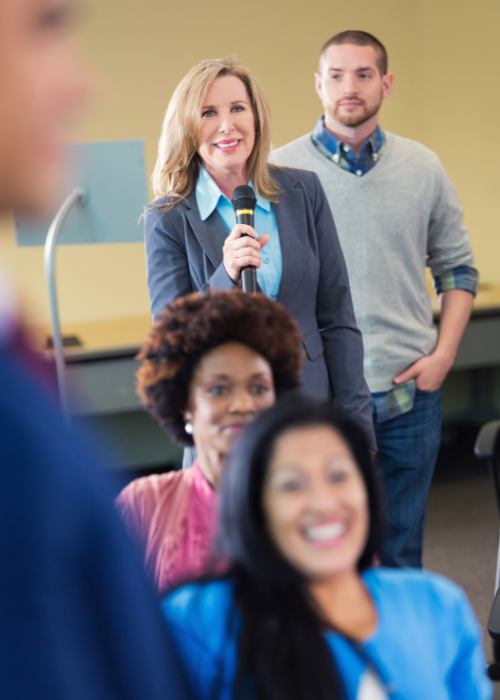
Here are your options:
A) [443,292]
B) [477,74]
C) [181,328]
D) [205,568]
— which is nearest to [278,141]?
[477,74]

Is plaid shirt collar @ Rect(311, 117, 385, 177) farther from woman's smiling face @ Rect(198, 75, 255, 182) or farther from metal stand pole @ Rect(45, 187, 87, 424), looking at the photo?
metal stand pole @ Rect(45, 187, 87, 424)

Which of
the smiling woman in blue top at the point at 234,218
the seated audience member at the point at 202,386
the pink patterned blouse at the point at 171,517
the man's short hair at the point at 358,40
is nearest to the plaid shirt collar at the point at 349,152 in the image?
the man's short hair at the point at 358,40

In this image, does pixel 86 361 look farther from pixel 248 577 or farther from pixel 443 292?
pixel 248 577

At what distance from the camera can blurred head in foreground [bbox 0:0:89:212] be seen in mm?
339

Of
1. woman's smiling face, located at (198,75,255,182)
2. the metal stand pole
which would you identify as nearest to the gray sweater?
woman's smiling face, located at (198,75,255,182)

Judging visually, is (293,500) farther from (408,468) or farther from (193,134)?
(408,468)

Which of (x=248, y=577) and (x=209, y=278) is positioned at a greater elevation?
(x=209, y=278)

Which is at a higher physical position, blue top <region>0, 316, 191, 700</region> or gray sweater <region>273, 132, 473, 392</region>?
gray sweater <region>273, 132, 473, 392</region>

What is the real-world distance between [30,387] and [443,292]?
212 centimetres

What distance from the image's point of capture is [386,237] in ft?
6.81

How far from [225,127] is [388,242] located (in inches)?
29.8

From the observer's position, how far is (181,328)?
38.3 inches

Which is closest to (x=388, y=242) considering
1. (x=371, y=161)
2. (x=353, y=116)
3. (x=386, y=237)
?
(x=386, y=237)

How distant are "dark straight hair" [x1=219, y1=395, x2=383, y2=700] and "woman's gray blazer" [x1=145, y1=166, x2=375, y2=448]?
2.40 ft
